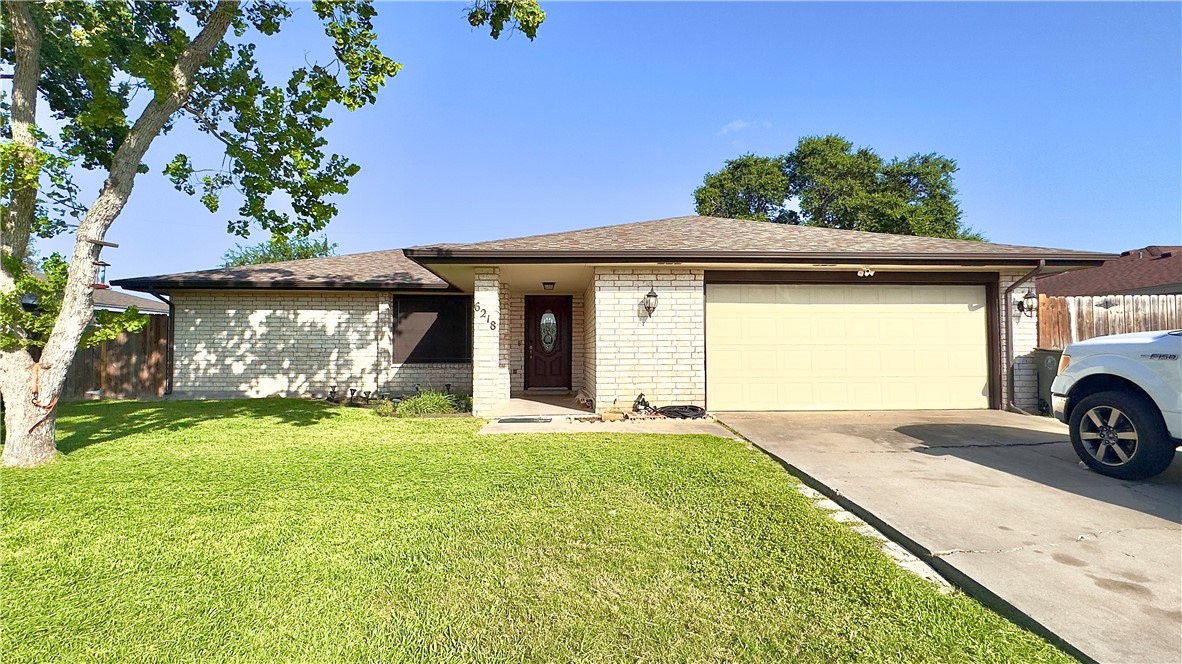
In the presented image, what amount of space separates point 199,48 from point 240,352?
6802 mm

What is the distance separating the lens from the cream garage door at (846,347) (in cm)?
747

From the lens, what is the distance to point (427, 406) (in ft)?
24.5

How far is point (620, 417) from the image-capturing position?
673 centimetres

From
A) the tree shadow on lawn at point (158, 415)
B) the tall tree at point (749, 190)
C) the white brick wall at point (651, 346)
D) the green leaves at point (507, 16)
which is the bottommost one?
the tree shadow on lawn at point (158, 415)

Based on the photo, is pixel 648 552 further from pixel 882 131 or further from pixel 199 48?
pixel 882 131

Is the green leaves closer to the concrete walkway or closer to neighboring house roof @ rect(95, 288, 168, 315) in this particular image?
the concrete walkway

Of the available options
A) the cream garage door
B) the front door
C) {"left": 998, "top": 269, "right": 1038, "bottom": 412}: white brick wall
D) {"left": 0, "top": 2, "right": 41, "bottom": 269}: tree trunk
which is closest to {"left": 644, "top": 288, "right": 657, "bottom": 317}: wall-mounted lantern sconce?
the cream garage door

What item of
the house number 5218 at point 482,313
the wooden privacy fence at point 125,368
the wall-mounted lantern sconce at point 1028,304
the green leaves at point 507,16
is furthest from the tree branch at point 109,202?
the wall-mounted lantern sconce at point 1028,304

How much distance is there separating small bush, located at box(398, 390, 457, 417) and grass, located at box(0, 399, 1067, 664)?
9.51 feet

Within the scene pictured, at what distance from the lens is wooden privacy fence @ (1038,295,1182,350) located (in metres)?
7.40

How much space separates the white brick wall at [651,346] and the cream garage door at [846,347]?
43cm

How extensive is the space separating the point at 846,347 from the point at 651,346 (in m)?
3.38

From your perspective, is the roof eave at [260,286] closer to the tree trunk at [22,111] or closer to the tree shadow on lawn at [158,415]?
the tree shadow on lawn at [158,415]

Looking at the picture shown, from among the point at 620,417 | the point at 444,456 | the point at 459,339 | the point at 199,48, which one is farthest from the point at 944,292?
the point at 199,48
